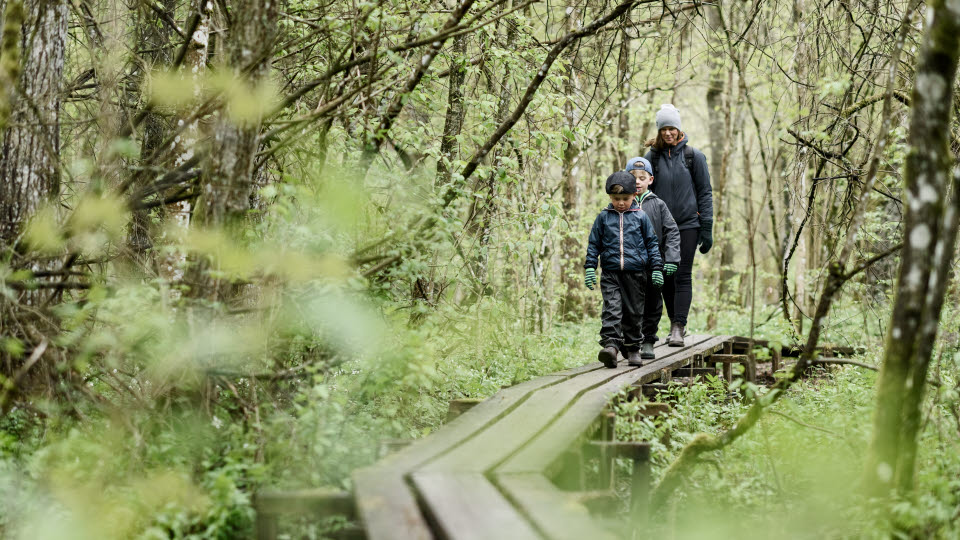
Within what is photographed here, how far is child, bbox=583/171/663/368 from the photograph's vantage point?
7586 millimetres

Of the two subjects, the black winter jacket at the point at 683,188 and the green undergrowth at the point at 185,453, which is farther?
the black winter jacket at the point at 683,188

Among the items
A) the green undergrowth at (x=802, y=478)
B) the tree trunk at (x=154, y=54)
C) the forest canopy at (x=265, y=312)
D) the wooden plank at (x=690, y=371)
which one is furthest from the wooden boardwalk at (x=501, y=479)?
the tree trunk at (x=154, y=54)

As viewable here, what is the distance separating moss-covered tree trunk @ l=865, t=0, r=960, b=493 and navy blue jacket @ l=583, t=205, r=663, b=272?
3.59 meters

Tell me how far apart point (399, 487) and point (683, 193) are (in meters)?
5.85

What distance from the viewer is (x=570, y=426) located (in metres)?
5.12

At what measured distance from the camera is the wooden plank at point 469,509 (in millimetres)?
3104

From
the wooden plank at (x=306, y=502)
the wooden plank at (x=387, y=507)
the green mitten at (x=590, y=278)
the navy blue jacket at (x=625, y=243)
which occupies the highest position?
the navy blue jacket at (x=625, y=243)

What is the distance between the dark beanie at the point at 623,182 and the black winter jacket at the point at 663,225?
504 millimetres

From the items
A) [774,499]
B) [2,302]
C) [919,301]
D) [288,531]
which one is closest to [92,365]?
[2,302]

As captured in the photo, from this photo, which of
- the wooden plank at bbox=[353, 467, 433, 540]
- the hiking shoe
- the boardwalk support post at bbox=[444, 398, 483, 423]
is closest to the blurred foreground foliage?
the wooden plank at bbox=[353, 467, 433, 540]

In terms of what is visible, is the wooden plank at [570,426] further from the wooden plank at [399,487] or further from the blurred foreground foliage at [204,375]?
the blurred foreground foliage at [204,375]

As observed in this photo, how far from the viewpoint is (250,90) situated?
4.78 m

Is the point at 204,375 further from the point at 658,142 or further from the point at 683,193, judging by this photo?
the point at 658,142

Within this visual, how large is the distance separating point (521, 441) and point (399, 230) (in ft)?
5.70
